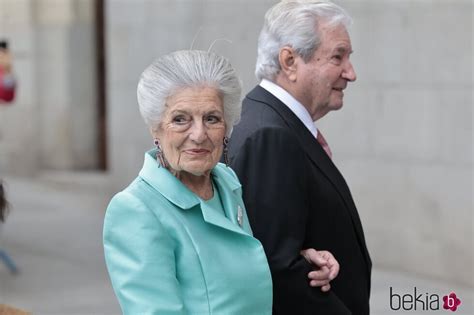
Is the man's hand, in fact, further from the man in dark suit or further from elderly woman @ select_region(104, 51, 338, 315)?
elderly woman @ select_region(104, 51, 338, 315)

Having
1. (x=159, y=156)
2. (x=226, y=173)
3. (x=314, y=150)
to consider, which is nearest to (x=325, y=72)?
(x=314, y=150)

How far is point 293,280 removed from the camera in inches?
124

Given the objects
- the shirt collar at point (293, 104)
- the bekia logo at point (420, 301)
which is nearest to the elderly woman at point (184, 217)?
the shirt collar at point (293, 104)

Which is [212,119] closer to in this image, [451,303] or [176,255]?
[176,255]

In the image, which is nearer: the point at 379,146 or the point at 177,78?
the point at 177,78

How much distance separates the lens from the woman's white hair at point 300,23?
3.46m

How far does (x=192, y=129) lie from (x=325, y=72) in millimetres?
886

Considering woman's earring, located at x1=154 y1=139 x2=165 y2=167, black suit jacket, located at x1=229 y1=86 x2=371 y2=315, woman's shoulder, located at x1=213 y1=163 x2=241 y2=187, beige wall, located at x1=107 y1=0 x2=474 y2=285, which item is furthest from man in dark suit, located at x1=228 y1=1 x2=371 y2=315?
beige wall, located at x1=107 y1=0 x2=474 y2=285

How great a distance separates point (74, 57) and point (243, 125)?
10.7m

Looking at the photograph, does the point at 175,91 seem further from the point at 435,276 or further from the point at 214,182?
the point at 435,276

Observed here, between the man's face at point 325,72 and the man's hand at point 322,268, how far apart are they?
0.56m

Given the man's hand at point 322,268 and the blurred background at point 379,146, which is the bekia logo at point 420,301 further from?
the man's hand at point 322,268

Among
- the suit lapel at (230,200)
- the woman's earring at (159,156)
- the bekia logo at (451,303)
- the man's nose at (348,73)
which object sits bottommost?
the bekia logo at (451,303)

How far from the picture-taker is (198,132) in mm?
2725
